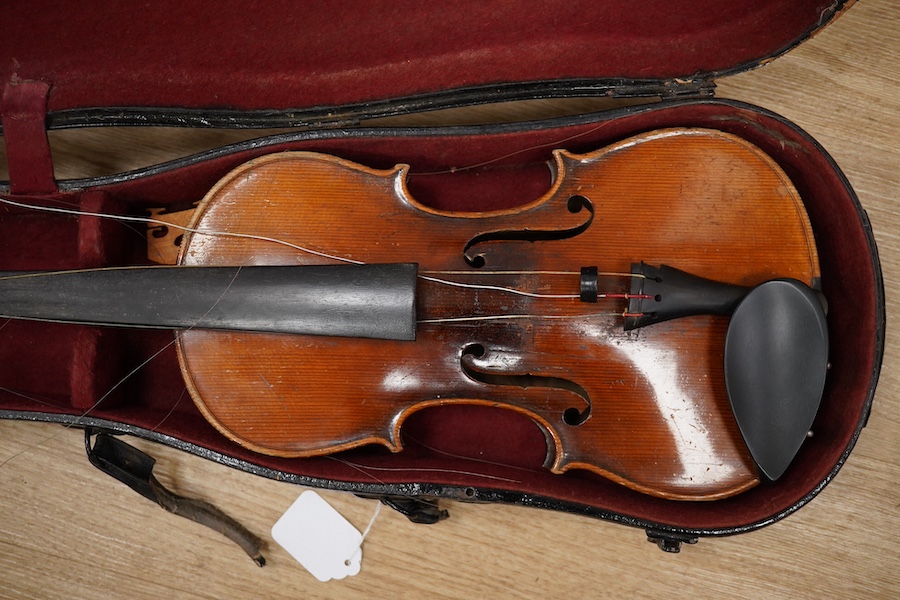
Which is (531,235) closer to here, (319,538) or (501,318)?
(501,318)

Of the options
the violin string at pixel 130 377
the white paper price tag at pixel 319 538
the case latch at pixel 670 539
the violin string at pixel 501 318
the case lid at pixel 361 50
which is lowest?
the white paper price tag at pixel 319 538

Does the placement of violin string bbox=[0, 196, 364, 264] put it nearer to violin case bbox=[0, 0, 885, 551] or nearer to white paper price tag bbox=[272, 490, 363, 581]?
violin case bbox=[0, 0, 885, 551]

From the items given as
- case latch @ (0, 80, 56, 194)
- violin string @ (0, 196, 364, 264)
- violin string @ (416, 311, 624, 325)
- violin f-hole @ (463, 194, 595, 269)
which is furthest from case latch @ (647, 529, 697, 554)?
case latch @ (0, 80, 56, 194)

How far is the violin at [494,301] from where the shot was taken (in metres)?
1.41

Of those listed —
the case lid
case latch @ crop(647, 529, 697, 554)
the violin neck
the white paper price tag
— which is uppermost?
the case lid

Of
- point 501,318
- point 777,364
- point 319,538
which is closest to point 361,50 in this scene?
point 501,318

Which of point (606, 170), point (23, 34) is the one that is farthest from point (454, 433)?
point (23, 34)

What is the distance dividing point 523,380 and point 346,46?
0.93 metres

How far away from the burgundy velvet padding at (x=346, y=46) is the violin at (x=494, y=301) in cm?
21

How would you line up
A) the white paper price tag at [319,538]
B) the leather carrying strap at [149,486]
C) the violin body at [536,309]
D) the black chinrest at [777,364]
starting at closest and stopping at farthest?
the black chinrest at [777,364]
the violin body at [536,309]
the leather carrying strap at [149,486]
the white paper price tag at [319,538]

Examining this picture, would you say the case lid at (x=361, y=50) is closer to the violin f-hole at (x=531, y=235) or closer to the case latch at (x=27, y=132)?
the case latch at (x=27, y=132)

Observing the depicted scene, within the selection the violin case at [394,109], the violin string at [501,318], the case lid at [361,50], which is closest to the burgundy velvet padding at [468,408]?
the violin case at [394,109]

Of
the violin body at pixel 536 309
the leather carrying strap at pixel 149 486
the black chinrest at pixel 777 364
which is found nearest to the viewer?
the black chinrest at pixel 777 364

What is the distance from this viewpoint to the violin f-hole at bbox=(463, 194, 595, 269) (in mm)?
1469
